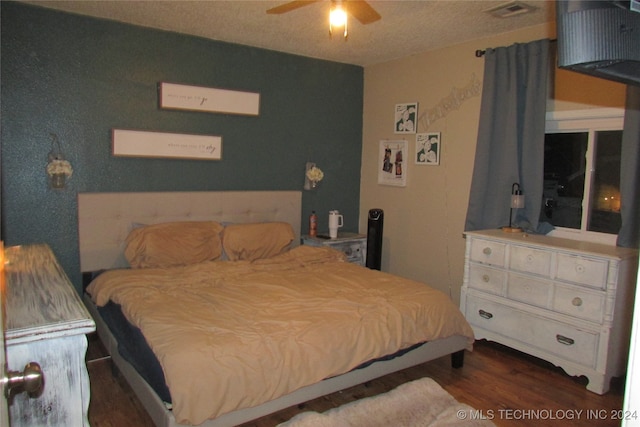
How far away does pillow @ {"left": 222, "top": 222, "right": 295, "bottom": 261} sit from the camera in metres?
3.70

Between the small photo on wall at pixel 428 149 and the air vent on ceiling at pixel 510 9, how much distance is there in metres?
1.21

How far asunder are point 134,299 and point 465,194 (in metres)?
2.78

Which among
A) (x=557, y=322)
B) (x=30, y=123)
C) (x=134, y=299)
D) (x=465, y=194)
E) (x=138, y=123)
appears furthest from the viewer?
(x=465, y=194)

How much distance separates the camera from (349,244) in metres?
4.40

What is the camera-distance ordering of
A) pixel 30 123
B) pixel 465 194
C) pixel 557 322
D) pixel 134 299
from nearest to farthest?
pixel 134 299 < pixel 557 322 < pixel 30 123 < pixel 465 194

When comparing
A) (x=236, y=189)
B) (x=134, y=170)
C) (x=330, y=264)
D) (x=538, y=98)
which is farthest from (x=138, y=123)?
(x=538, y=98)

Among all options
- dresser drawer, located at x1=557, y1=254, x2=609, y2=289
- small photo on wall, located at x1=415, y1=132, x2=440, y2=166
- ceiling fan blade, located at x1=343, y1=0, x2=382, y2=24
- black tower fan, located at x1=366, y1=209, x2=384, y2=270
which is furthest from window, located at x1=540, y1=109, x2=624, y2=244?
ceiling fan blade, located at x1=343, y1=0, x2=382, y2=24

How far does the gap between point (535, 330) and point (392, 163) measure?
212cm

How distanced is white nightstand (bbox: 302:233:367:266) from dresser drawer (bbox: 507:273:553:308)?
1564mm

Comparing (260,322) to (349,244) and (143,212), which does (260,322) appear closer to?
(143,212)

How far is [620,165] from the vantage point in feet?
10.1

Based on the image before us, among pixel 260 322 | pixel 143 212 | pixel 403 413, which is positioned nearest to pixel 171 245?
pixel 143 212

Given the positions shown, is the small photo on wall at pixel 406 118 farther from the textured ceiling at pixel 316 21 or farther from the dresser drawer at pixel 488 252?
the dresser drawer at pixel 488 252

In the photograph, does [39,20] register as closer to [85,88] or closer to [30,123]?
[85,88]
